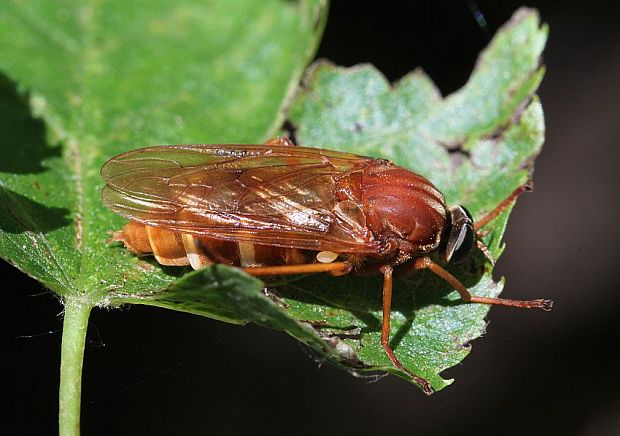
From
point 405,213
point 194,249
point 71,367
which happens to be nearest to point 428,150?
point 405,213

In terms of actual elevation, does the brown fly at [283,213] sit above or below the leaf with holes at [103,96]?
below

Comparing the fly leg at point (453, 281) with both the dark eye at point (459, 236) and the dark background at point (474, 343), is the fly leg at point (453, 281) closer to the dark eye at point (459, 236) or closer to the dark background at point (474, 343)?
the dark eye at point (459, 236)

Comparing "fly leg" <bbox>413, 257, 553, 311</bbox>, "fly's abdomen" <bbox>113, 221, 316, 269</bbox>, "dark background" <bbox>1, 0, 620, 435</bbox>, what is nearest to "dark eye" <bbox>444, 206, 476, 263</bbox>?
"fly leg" <bbox>413, 257, 553, 311</bbox>

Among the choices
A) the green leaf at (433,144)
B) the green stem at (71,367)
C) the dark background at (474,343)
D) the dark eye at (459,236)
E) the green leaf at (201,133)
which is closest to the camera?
the green stem at (71,367)

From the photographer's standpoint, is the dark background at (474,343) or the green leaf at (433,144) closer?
the green leaf at (433,144)

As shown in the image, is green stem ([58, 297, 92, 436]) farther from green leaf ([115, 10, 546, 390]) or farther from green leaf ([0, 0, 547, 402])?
green leaf ([115, 10, 546, 390])

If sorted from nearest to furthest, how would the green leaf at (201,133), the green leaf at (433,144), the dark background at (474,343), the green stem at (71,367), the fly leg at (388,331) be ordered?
the green stem at (71,367) < the fly leg at (388,331) < the green leaf at (201,133) < the green leaf at (433,144) < the dark background at (474,343)

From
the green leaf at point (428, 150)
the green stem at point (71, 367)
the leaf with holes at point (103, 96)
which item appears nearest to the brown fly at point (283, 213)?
the green leaf at point (428, 150)

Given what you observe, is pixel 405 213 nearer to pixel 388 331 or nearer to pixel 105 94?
pixel 388 331
